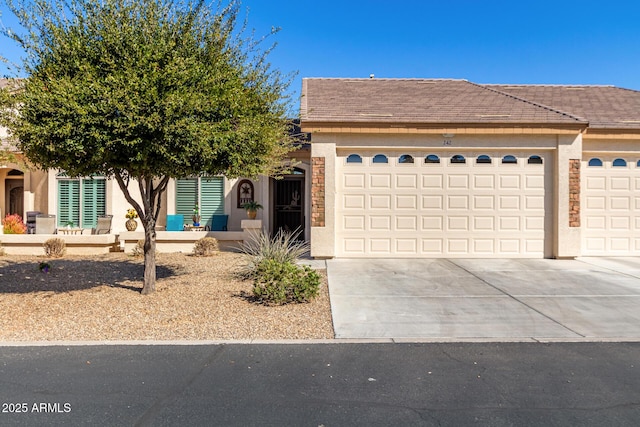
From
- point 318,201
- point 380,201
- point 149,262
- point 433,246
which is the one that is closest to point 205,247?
point 318,201

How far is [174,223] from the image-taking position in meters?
14.8

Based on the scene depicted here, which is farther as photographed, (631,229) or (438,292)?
(631,229)

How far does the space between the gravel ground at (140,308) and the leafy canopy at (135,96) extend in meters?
2.23

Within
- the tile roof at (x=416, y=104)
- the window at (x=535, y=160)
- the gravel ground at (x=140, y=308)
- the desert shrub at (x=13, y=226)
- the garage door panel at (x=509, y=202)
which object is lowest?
the gravel ground at (x=140, y=308)

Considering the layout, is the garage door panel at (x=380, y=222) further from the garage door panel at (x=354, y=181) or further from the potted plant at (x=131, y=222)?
the potted plant at (x=131, y=222)

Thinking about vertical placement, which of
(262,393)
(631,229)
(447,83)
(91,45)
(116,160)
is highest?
(447,83)

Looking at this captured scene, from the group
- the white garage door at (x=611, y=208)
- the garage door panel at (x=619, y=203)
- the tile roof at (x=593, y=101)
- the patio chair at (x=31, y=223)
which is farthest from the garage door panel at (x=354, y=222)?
the patio chair at (x=31, y=223)

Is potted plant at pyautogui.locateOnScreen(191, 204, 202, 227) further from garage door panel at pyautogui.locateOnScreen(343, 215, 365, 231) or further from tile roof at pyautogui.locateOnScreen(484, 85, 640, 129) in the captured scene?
tile roof at pyautogui.locateOnScreen(484, 85, 640, 129)

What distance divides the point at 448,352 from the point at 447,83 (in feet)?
41.4

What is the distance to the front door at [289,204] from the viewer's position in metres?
15.8

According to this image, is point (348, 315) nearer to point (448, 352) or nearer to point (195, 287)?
point (448, 352)

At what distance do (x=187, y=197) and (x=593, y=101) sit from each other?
13.9m

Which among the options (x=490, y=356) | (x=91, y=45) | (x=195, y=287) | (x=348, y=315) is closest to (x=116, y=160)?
(x=91, y=45)

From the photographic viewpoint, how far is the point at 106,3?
6.98m
